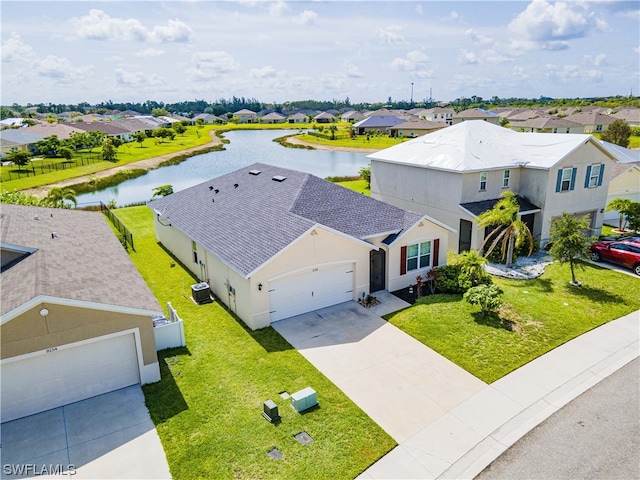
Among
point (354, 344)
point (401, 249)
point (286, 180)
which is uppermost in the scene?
point (286, 180)

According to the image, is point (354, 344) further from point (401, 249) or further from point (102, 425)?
point (102, 425)

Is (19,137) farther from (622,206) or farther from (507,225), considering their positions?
(622,206)

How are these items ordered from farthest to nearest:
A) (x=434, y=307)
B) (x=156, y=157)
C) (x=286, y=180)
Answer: (x=156, y=157)
(x=286, y=180)
(x=434, y=307)

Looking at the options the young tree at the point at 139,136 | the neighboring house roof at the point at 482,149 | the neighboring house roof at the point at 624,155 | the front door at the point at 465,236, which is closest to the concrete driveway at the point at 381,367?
the front door at the point at 465,236

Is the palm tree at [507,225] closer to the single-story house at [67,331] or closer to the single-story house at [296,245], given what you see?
the single-story house at [296,245]

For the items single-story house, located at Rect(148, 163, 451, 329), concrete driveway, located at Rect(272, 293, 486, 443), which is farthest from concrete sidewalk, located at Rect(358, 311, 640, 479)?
single-story house, located at Rect(148, 163, 451, 329)

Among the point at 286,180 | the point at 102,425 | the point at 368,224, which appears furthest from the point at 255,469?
the point at 286,180

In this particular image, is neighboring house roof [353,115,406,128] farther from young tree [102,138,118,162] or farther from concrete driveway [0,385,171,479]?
concrete driveway [0,385,171,479]
